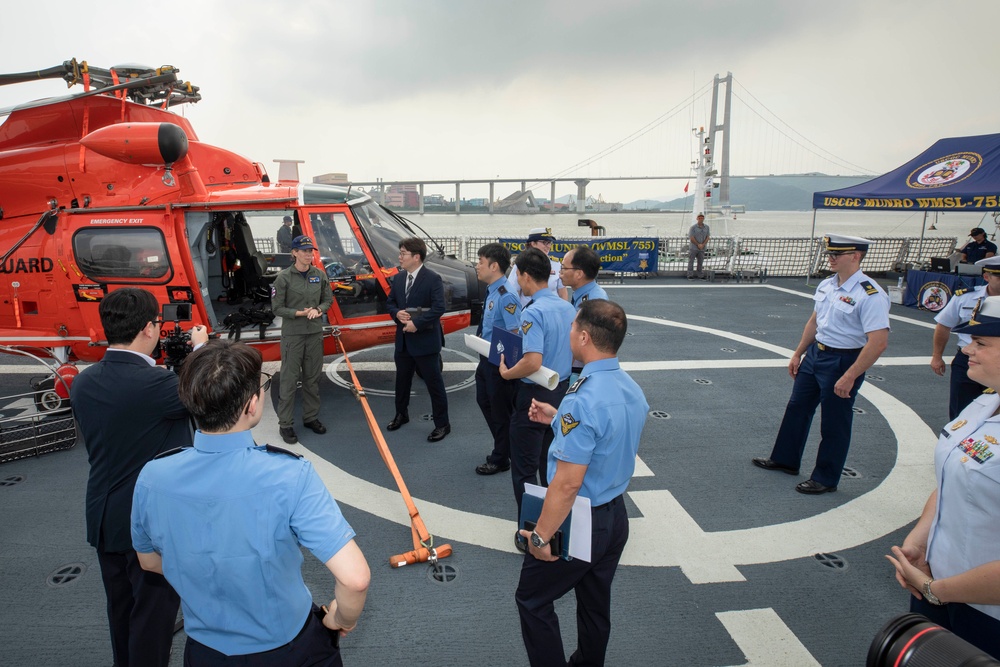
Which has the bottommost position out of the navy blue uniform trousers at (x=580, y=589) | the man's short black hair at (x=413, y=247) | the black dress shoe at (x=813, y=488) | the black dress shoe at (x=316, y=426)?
the black dress shoe at (x=813, y=488)

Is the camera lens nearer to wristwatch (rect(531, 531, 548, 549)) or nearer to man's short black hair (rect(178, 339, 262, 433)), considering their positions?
wristwatch (rect(531, 531, 548, 549))

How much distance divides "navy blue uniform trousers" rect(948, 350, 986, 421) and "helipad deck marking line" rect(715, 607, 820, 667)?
106 inches

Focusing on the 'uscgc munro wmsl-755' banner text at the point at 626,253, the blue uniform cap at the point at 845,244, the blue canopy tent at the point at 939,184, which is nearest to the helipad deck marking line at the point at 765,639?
the blue uniform cap at the point at 845,244

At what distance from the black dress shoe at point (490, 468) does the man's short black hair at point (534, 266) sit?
68.3 inches

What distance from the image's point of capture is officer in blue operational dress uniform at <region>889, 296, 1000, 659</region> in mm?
1789

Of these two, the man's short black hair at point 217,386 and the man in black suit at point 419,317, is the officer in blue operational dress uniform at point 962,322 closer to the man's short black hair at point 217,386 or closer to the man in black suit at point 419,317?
the man in black suit at point 419,317

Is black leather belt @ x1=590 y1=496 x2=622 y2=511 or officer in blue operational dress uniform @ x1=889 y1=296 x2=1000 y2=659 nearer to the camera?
officer in blue operational dress uniform @ x1=889 y1=296 x2=1000 y2=659

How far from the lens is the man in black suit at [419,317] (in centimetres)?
511

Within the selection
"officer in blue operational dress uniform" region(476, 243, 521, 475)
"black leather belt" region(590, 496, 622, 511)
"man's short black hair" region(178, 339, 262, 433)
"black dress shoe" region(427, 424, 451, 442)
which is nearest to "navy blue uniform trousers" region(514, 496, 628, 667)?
"black leather belt" region(590, 496, 622, 511)

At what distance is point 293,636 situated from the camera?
1.60 m

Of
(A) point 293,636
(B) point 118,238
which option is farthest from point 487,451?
(B) point 118,238

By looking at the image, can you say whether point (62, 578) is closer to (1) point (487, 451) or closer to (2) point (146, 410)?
(2) point (146, 410)

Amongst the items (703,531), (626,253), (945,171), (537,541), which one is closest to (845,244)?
(703,531)

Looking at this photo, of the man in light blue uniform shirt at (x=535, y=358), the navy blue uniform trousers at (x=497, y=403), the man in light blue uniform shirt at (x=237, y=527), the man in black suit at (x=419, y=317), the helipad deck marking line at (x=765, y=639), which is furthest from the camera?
the man in black suit at (x=419, y=317)
